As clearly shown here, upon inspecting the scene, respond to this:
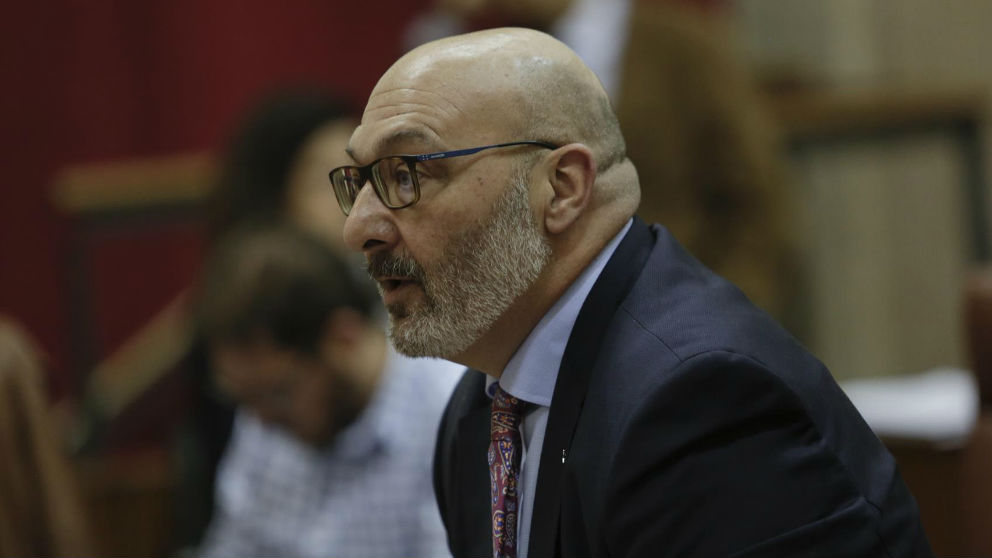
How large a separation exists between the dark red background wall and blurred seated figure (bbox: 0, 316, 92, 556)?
9.87ft

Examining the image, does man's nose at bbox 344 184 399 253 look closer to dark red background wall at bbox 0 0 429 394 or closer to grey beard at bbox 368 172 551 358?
grey beard at bbox 368 172 551 358

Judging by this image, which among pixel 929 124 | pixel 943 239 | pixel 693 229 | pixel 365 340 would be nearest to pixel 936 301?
pixel 943 239

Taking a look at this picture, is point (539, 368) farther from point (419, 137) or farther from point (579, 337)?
point (419, 137)

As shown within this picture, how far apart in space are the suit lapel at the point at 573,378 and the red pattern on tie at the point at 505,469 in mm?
41

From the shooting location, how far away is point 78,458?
3779 millimetres

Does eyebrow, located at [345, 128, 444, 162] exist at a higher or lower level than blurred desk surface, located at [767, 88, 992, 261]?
higher

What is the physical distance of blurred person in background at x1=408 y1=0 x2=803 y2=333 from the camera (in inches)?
113

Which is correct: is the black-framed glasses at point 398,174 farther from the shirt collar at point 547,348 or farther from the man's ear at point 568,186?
the shirt collar at point 547,348

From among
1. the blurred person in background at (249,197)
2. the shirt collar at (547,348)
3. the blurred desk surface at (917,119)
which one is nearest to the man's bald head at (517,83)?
the shirt collar at (547,348)

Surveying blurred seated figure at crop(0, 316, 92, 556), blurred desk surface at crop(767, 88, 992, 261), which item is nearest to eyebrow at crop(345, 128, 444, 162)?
blurred seated figure at crop(0, 316, 92, 556)

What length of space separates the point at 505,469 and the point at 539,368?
0.10 metres

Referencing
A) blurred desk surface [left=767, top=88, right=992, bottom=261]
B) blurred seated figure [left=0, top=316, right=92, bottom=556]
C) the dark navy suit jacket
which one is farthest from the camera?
blurred desk surface [left=767, top=88, right=992, bottom=261]

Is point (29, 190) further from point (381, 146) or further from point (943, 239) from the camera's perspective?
point (381, 146)

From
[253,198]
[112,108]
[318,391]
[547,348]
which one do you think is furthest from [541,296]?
[112,108]
